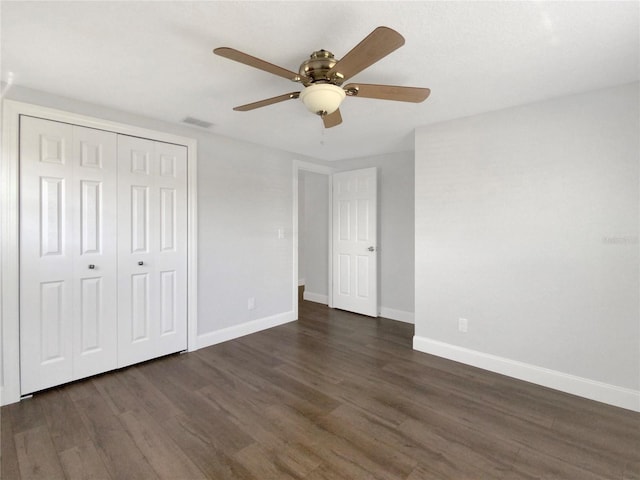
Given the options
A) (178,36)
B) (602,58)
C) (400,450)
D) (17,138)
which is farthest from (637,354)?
(17,138)

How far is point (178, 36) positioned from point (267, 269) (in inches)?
108

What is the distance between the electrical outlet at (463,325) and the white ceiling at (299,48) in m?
1.93

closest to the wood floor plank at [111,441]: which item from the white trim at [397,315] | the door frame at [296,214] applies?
the door frame at [296,214]

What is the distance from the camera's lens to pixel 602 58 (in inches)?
74.7

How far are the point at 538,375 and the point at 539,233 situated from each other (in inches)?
46.5

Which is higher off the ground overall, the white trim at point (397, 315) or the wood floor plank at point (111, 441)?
the white trim at point (397, 315)

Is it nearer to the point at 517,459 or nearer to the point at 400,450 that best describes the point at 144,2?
the point at 400,450

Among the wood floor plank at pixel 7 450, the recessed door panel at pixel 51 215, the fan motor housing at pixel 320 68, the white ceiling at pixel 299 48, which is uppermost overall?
the white ceiling at pixel 299 48

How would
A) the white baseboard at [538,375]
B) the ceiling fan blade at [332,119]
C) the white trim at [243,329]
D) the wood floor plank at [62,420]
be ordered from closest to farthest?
1. the wood floor plank at [62,420]
2. the ceiling fan blade at [332,119]
3. the white baseboard at [538,375]
4. the white trim at [243,329]

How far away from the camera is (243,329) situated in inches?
145

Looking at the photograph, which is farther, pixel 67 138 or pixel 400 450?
pixel 67 138

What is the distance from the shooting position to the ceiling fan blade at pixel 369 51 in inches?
49.6

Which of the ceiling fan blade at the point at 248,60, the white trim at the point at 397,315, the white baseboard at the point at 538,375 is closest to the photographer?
the ceiling fan blade at the point at 248,60

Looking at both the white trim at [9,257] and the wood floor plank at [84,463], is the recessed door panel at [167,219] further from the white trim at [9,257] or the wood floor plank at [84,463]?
the wood floor plank at [84,463]
